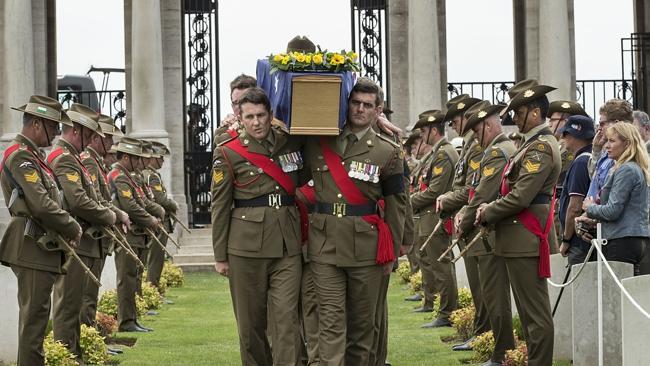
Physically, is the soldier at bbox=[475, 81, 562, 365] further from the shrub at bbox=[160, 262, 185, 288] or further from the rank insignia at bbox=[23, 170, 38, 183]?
the shrub at bbox=[160, 262, 185, 288]

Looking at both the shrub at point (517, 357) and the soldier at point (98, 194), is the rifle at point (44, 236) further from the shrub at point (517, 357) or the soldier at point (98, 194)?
the shrub at point (517, 357)

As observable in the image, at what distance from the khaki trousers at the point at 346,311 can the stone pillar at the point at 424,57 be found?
61.6 feet

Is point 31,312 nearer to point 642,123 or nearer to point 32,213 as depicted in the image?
point 32,213

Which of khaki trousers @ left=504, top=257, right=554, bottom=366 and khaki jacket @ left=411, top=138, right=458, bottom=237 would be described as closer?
khaki trousers @ left=504, top=257, right=554, bottom=366

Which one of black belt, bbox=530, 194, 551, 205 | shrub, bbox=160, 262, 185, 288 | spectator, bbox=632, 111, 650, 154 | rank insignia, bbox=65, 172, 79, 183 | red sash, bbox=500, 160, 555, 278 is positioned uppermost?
spectator, bbox=632, 111, 650, 154

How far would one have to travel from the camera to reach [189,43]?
33062mm

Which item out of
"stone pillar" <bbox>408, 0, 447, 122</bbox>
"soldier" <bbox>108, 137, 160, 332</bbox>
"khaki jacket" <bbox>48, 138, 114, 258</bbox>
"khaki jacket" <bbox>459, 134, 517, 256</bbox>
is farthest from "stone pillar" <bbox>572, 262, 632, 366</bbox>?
"stone pillar" <bbox>408, 0, 447, 122</bbox>

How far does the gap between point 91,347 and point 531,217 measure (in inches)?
196

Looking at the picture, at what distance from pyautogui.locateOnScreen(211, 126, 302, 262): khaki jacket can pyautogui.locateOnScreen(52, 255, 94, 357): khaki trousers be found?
3045 mm

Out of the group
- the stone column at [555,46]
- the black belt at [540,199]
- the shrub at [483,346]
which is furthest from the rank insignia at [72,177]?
the stone column at [555,46]

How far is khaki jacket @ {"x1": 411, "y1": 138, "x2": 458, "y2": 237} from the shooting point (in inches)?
683

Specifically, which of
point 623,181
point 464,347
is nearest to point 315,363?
point 623,181

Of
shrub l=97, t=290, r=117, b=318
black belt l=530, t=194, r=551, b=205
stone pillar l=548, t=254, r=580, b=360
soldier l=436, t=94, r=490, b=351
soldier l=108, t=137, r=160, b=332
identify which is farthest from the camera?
shrub l=97, t=290, r=117, b=318

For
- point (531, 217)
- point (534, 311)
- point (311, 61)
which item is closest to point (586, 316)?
point (534, 311)
